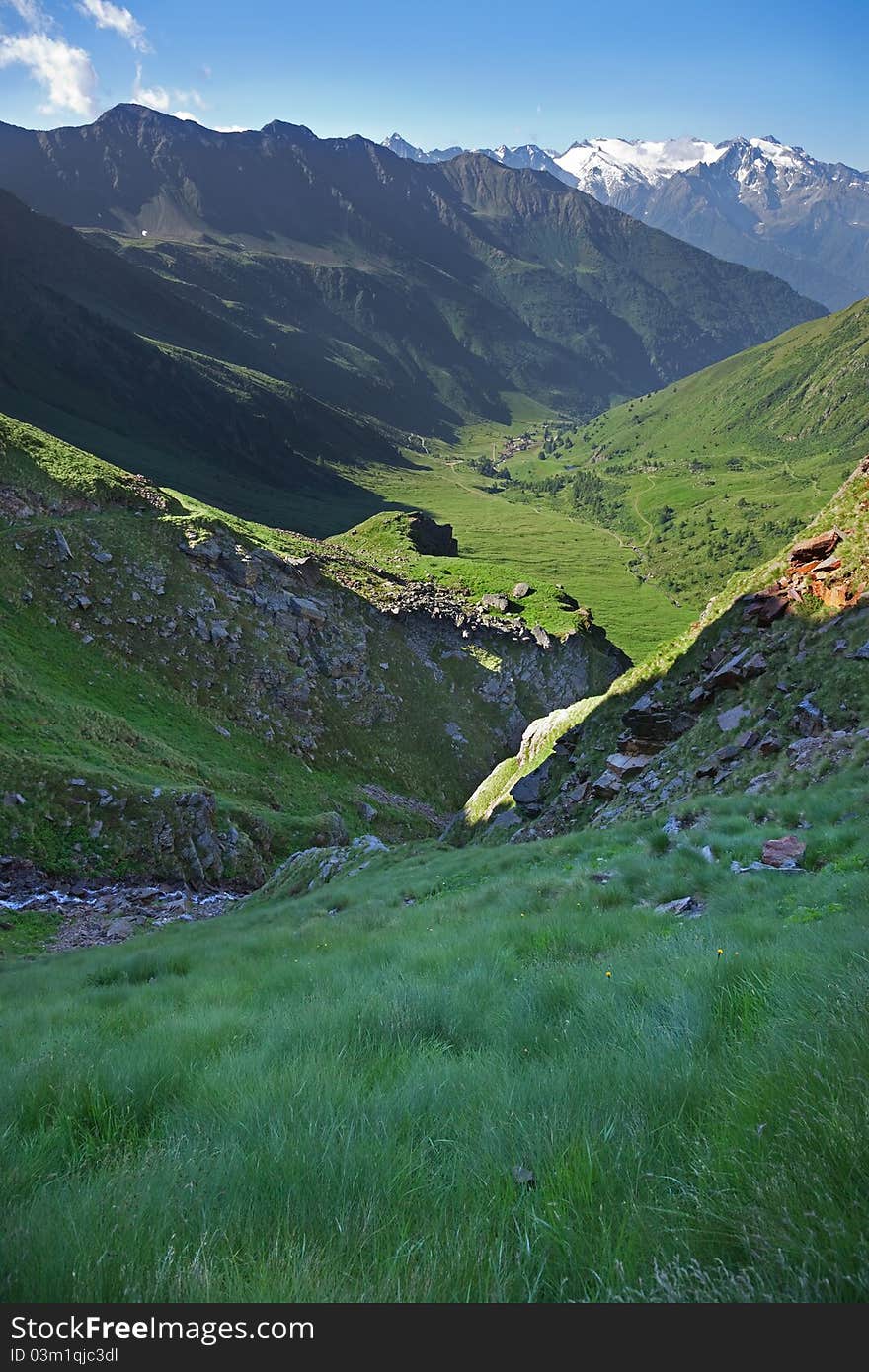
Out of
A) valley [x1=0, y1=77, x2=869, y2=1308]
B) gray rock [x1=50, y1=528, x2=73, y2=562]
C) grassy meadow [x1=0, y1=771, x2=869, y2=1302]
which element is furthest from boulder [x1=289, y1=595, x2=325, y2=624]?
grassy meadow [x1=0, y1=771, x2=869, y2=1302]

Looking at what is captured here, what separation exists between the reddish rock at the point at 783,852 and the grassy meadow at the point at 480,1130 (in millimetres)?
2156

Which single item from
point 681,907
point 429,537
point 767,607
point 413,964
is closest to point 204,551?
point 767,607

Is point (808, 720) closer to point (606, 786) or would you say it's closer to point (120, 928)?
point (606, 786)

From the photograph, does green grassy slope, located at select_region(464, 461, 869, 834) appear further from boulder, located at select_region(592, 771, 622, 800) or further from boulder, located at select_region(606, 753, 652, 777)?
boulder, located at select_region(606, 753, 652, 777)

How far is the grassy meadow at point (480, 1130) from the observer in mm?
2191

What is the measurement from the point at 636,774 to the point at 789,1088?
18.5 m

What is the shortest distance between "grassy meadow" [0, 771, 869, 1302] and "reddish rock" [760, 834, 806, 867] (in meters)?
2.16

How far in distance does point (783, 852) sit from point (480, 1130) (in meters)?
7.68

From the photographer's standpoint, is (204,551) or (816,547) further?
(204,551)

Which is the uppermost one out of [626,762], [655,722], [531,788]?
[655,722]

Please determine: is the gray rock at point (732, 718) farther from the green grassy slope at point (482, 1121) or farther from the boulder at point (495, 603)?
the boulder at point (495, 603)

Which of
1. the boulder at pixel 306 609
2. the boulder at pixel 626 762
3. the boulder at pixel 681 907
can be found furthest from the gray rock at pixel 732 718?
the boulder at pixel 306 609

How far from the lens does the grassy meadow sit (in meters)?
2.19

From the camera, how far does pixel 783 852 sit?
9430 millimetres
